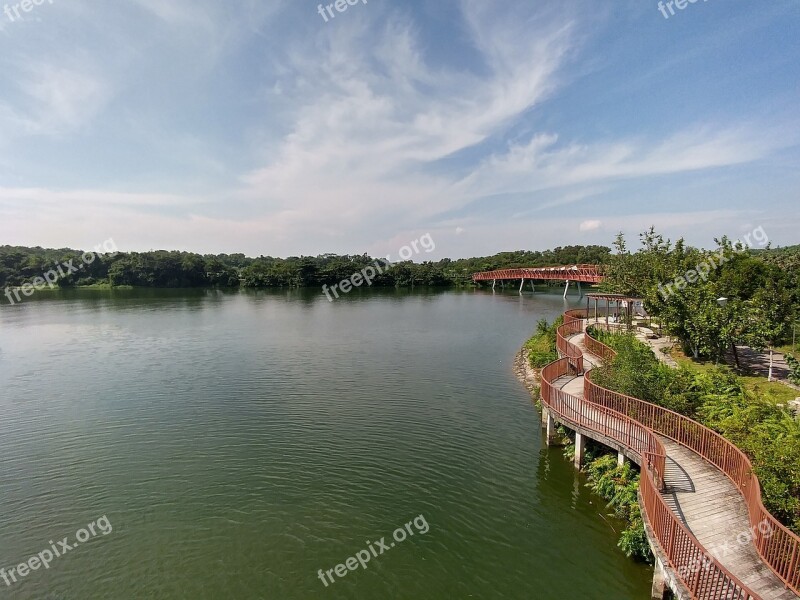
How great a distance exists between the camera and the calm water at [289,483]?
11.0 m

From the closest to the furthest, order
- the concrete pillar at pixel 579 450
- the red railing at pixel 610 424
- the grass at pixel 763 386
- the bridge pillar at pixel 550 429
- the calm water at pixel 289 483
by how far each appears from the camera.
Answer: the calm water at pixel 289 483, the red railing at pixel 610 424, the concrete pillar at pixel 579 450, the grass at pixel 763 386, the bridge pillar at pixel 550 429

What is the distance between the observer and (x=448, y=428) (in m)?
19.7

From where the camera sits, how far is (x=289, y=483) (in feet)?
49.6

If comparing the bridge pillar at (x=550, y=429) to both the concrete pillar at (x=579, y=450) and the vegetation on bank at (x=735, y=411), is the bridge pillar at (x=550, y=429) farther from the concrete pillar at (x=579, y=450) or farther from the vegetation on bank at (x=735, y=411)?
the vegetation on bank at (x=735, y=411)

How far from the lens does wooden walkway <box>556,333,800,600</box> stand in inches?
316

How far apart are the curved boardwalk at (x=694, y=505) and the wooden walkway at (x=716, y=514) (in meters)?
0.02

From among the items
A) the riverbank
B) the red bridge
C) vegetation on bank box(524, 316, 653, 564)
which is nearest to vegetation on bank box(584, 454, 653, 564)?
vegetation on bank box(524, 316, 653, 564)

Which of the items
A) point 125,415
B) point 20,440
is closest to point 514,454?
point 125,415

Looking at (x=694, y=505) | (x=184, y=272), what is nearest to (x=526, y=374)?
(x=694, y=505)

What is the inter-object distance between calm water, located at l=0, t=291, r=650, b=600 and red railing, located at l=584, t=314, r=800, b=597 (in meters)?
3.00

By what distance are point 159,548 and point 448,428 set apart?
1154 cm

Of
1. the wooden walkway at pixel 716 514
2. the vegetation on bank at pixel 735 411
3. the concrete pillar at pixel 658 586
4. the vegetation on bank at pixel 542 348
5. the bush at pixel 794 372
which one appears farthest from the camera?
the vegetation on bank at pixel 542 348

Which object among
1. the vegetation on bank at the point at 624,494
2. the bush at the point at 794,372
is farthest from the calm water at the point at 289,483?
the bush at the point at 794,372

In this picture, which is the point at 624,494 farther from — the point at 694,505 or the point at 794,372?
the point at 794,372
